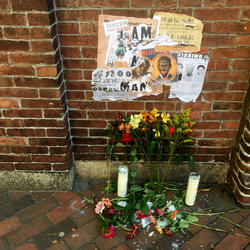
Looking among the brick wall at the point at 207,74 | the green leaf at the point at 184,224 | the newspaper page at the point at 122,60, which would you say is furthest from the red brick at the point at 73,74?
the green leaf at the point at 184,224

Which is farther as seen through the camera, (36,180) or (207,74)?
(36,180)

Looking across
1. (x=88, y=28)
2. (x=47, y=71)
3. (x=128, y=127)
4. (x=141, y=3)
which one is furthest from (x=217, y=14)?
(x=47, y=71)

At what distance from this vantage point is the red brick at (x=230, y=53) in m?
1.98

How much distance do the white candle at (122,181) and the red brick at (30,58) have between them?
1.04 meters

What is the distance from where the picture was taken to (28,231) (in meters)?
2.08

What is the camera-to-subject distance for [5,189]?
2475mm

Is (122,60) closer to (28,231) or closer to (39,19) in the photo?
(39,19)

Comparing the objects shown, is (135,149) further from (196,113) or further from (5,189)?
(5,189)

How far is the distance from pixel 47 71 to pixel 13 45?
28 centimetres

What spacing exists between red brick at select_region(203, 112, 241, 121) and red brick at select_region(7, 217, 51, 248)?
1572mm

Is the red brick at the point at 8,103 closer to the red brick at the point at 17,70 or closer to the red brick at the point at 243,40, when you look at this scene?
the red brick at the point at 17,70

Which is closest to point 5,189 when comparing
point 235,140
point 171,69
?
point 171,69

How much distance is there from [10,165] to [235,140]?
78.0 inches

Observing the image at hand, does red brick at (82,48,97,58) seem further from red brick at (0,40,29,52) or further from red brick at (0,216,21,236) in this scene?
red brick at (0,216,21,236)
